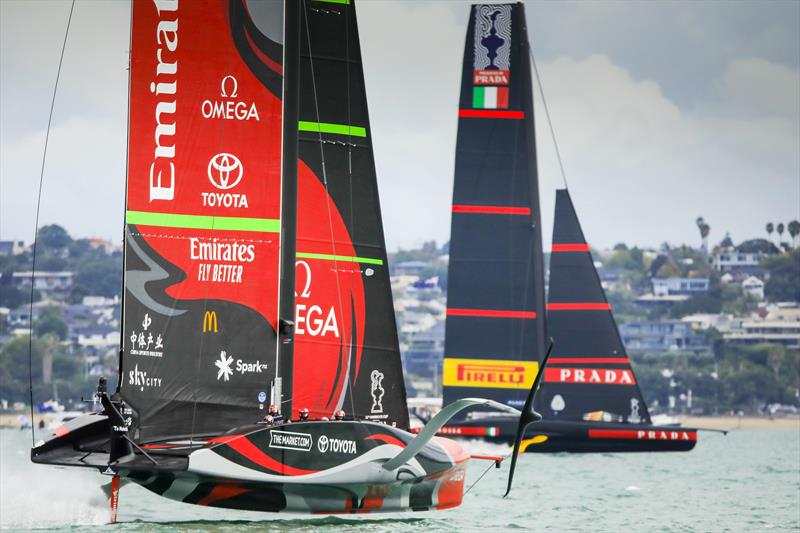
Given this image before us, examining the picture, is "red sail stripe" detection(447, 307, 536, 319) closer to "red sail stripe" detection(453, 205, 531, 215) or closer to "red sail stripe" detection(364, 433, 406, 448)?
"red sail stripe" detection(453, 205, 531, 215)

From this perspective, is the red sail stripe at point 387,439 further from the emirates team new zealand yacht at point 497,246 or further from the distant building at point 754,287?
the distant building at point 754,287

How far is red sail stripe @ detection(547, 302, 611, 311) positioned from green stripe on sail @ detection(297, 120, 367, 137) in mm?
13507

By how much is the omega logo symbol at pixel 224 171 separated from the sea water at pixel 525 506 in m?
3.55

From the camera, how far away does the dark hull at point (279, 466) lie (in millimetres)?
15375

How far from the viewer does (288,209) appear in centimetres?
1667

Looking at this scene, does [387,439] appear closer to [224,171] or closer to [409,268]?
[224,171]

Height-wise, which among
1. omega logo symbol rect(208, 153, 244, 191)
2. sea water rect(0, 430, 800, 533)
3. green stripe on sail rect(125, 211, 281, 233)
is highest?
omega logo symbol rect(208, 153, 244, 191)

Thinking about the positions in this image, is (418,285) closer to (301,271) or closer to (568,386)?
(568,386)

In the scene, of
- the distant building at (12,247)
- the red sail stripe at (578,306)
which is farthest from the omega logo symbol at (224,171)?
the distant building at (12,247)

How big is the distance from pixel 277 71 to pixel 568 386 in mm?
16310

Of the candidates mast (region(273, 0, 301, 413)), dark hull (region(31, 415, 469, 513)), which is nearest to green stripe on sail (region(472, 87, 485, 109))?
mast (region(273, 0, 301, 413))

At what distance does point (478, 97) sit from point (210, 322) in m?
14.9

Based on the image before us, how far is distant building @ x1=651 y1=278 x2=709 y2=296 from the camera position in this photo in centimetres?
14975

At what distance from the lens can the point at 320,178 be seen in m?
18.9
